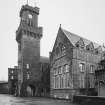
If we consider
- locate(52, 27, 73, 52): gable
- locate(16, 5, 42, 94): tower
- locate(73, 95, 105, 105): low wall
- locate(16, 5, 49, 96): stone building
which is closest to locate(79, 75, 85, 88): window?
locate(73, 95, 105, 105): low wall

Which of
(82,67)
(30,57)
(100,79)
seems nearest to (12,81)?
(30,57)

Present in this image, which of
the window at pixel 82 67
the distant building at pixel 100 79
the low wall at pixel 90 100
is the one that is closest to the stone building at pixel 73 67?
the window at pixel 82 67

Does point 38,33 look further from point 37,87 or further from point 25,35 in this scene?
point 37,87

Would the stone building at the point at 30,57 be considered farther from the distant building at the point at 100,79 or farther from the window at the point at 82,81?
the distant building at the point at 100,79

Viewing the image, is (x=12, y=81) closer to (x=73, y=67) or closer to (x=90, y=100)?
(x=73, y=67)

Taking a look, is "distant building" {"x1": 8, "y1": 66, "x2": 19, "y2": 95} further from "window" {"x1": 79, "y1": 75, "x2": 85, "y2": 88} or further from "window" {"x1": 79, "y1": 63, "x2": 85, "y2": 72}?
"window" {"x1": 79, "y1": 75, "x2": 85, "y2": 88}

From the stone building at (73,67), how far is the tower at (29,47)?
12662 millimetres

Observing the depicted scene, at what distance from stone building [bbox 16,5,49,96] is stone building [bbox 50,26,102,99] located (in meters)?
11.7

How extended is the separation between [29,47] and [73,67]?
22.9 m

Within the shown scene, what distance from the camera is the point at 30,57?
50.7 metres

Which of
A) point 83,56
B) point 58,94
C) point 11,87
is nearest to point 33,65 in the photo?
point 58,94

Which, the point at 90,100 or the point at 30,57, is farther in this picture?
the point at 30,57

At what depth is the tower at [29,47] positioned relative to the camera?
160ft

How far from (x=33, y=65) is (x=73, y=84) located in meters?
→ 22.4
